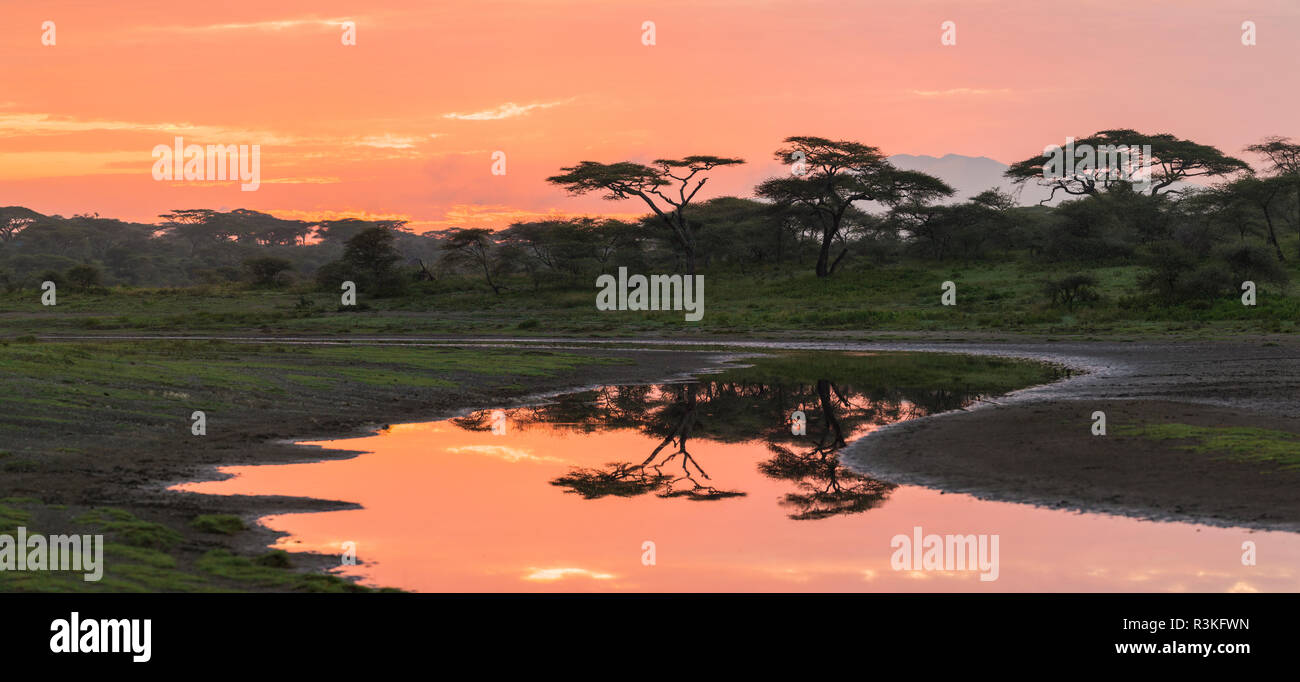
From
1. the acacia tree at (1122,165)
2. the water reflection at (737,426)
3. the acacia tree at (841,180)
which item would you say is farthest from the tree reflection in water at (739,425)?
the acacia tree at (1122,165)

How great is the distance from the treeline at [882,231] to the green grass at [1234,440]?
34.6 metres

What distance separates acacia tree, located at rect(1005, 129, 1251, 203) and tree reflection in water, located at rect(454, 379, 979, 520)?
66.1m

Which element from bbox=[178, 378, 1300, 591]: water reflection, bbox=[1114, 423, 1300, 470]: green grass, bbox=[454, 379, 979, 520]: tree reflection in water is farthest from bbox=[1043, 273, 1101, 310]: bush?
bbox=[1114, 423, 1300, 470]: green grass

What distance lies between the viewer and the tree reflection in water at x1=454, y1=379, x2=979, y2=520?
50.4 feet

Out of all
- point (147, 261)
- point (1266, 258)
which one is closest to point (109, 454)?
point (1266, 258)

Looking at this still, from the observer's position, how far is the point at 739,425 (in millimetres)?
22531

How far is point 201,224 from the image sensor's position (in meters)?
182

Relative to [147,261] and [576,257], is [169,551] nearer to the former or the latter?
[576,257]

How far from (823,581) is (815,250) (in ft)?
268

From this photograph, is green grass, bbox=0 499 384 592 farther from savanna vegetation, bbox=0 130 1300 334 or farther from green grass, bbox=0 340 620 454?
savanna vegetation, bbox=0 130 1300 334

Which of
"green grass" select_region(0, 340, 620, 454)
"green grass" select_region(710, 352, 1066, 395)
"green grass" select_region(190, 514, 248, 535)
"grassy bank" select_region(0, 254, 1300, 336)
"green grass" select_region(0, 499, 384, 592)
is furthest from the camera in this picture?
"grassy bank" select_region(0, 254, 1300, 336)

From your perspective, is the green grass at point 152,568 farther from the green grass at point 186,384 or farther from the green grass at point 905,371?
the green grass at point 905,371

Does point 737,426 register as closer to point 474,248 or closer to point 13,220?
point 474,248

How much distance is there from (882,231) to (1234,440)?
76.0 meters
